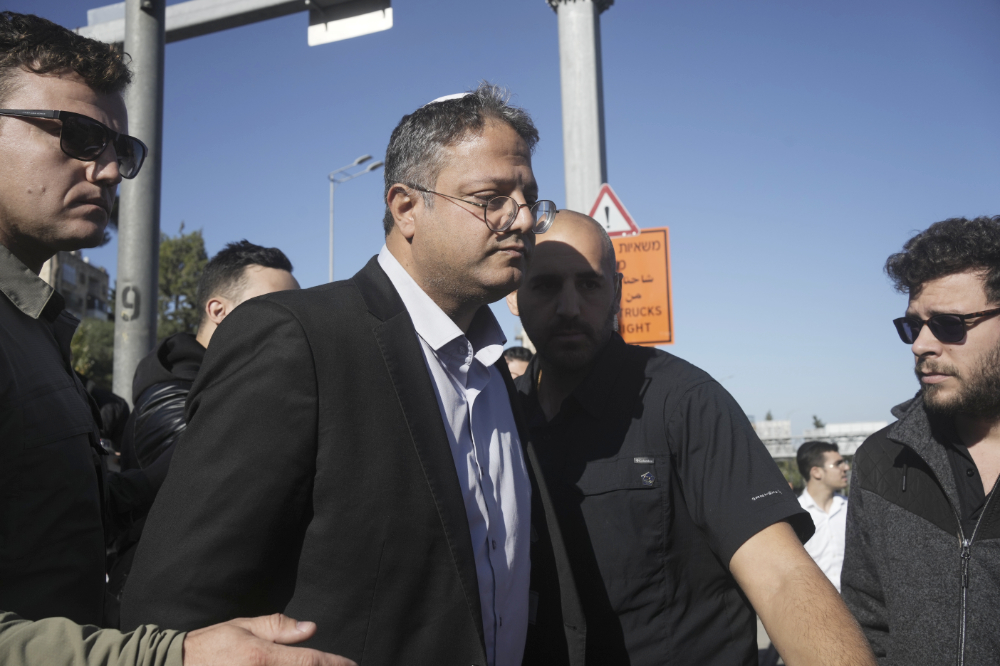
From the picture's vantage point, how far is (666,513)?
7.43 feet

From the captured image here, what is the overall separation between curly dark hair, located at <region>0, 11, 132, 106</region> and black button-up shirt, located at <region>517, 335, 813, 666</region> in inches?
69.3

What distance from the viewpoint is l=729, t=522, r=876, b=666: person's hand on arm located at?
1.69 metres

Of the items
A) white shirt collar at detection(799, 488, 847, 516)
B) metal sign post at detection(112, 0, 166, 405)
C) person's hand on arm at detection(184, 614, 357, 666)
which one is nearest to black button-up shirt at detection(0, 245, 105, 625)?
person's hand on arm at detection(184, 614, 357, 666)

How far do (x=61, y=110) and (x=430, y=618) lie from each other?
157 cm

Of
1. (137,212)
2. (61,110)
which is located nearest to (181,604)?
(61,110)

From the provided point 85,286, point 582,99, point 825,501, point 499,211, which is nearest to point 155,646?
point 499,211

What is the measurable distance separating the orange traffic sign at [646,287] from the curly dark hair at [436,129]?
383 cm

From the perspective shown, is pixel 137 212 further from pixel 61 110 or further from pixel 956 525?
pixel 956 525

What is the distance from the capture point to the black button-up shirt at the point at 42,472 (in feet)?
5.07

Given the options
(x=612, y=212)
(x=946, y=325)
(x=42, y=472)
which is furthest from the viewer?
(x=612, y=212)

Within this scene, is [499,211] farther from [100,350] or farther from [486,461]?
[100,350]

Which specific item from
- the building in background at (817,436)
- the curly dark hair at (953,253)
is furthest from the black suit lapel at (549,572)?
the building in background at (817,436)

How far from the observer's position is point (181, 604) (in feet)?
4.81

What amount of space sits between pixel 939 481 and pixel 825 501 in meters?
5.84
